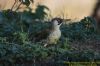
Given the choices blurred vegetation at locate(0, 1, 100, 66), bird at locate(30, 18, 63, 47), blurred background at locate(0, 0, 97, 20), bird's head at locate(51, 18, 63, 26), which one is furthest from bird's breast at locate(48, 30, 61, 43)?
blurred background at locate(0, 0, 97, 20)

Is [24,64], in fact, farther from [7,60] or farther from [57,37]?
[57,37]

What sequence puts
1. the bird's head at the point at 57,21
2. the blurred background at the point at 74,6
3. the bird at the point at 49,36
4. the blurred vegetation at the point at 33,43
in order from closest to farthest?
the blurred vegetation at the point at 33,43 < the bird at the point at 49,36 < the bird's head at the point at 57,21 < the blurred background at the point at 74,6

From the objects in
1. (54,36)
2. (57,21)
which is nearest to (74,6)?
(57,21)

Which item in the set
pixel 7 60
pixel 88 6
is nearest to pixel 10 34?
pixel 7 60

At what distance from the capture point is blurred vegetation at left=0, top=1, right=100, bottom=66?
851 cm

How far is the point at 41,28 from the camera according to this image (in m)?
10.7

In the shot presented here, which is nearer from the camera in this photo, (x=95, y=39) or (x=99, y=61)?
(x=99, y=61)

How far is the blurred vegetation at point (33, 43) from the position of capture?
851 centimetres

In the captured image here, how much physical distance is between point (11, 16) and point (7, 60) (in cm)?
100

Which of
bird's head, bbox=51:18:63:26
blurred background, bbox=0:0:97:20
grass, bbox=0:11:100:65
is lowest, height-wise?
grass, bbox=0:11:100:65

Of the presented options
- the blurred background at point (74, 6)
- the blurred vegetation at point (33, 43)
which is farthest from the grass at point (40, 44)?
the blurred background at point (74, 6)

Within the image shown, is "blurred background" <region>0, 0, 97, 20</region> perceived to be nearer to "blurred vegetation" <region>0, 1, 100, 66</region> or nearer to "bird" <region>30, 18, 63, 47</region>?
"blurred vegetation" <region>0, 1, 100, 66</region>

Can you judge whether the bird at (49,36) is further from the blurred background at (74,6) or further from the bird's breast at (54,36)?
the blurred background at (74,6)

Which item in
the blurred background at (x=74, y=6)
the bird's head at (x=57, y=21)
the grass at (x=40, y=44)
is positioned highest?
the blurred background at (x=74, y=6)
